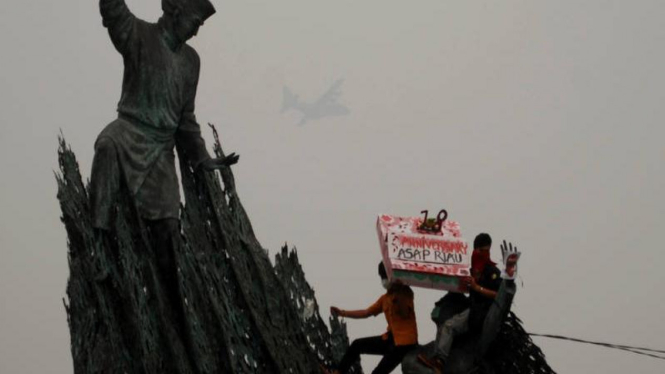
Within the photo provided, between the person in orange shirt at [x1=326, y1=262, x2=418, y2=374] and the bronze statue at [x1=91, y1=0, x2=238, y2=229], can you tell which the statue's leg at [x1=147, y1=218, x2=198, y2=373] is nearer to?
the bronze statue at [x1=91, y1=0, x2=238, y2=229]

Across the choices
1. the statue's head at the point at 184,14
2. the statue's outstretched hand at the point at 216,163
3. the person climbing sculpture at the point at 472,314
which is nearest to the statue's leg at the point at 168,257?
the statue's outstretched hand at the point at 216,163

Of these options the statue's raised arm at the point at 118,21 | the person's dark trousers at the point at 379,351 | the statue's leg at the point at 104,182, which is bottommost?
the person's dark trousers at the point at 379,351

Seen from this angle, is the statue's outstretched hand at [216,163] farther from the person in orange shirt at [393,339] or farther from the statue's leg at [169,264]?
the person in orange shirt at [393,339]

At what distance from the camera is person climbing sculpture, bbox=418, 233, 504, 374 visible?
6977 mm

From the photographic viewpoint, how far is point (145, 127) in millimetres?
7043

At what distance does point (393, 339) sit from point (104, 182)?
1.97 meters

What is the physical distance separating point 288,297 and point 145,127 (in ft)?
4.48

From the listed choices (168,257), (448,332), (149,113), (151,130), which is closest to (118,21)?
(149,113)

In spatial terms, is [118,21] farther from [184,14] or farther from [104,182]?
[104,182]

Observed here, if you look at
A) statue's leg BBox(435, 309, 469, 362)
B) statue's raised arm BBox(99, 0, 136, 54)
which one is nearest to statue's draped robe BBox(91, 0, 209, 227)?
statue's raised arm BBox(99, 0, 136, 54)

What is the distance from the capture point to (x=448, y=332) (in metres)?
7.01

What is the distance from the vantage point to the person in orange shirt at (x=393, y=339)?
7121 millimetres

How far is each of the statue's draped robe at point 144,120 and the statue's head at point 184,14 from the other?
0.27 feet

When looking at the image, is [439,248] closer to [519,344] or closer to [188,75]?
[519,344]
